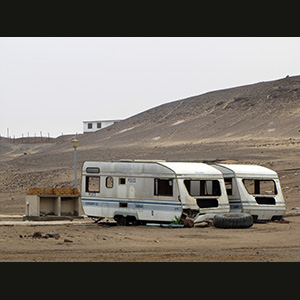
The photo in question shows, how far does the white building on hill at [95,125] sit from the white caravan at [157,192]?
98.2 meters

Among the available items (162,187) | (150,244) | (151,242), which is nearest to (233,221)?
(162,187)

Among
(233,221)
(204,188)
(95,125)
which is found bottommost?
(233,221)

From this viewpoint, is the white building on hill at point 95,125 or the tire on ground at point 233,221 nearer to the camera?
the tire on ground at point 233,221

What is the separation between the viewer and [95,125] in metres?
126

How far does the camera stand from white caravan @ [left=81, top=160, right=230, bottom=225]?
23844 millimetres

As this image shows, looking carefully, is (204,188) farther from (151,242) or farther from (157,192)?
(151,242)

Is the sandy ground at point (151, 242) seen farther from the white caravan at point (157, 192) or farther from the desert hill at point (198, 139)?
the desert hill at point (198, 139)

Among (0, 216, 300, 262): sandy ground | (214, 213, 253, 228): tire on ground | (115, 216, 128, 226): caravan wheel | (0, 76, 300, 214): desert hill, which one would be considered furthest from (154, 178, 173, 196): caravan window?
(0, 76, 300, 214): desert hill

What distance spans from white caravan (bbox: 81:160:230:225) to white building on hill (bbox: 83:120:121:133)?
98.2 meters

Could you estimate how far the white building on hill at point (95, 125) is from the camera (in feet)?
407

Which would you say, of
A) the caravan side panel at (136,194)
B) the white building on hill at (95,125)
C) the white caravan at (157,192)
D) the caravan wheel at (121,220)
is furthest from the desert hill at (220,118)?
the caravan wheel at (121,220)

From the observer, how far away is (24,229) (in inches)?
882

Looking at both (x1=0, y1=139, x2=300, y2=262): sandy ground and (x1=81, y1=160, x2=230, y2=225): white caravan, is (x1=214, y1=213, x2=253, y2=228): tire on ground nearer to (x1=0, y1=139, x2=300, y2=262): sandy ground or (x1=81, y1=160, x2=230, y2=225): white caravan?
(x1=0, y1=139, x2=300, y2=262): sandy ground

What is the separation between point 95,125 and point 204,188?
10126 centimetres
